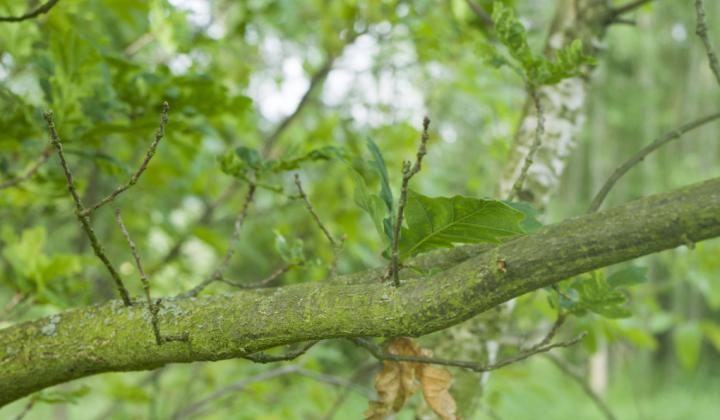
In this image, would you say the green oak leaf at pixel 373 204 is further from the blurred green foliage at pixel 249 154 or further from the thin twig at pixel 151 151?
the thin twig at pixel 151 151

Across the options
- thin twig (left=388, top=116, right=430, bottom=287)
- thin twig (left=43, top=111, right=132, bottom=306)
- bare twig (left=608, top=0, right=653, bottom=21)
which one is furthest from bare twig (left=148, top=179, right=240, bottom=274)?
thin twig (left=388, top=116, right=430, bottom=287)

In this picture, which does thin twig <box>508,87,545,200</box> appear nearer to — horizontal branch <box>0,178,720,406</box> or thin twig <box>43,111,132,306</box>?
horizontal branch <box>0,178,720,406</box>

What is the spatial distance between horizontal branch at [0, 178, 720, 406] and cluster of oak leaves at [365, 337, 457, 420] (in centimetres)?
16

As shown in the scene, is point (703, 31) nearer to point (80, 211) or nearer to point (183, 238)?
point (80, 211)

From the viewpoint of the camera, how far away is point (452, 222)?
709 mm

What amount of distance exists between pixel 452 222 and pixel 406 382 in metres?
0.30

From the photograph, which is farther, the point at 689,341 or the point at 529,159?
the point at 689,341

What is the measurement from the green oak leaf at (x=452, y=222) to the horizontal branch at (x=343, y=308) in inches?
1.0

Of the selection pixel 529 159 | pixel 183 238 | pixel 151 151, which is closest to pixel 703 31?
pixel 529 159

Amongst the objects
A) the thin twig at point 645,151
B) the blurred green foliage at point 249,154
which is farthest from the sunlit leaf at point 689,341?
the thin twig at point 645,151

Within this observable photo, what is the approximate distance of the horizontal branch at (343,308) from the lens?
2.01 ft

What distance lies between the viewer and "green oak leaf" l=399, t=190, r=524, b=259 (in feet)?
2.21

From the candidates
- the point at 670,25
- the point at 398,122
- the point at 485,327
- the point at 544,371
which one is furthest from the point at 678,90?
the point at 485,327

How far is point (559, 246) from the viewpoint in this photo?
2.08 feet
